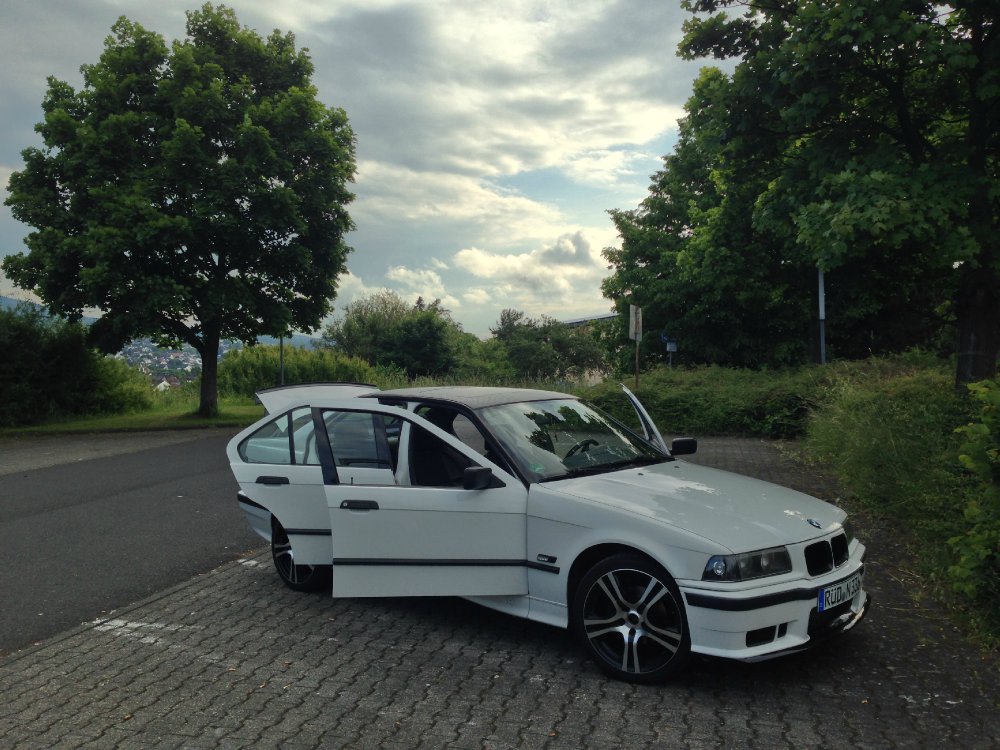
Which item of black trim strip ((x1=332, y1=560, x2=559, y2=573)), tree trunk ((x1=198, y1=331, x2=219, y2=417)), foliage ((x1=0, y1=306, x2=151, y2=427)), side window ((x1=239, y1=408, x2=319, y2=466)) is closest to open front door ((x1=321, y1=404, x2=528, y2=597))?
black trim strip ((x1=332, y1=560, x2=559, y2=573))

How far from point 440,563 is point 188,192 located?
20.8 m

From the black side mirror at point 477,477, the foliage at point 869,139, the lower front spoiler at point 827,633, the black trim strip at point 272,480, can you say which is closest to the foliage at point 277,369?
the foliage at point 869,139

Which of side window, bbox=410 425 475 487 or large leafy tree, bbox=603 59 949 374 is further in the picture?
large leafy tree, bbox=603 59 949 374

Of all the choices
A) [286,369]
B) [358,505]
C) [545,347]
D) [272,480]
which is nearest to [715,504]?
[358,505]

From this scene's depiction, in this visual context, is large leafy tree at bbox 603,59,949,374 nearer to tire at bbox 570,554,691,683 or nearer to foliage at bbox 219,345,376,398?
tire at bbox 570,554,691,683

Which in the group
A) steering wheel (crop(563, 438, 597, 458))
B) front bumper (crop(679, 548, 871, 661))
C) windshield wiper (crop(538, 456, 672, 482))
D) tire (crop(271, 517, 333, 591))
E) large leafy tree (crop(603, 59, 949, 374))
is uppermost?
large leafy tree (crop(603, 59, 949, 374))

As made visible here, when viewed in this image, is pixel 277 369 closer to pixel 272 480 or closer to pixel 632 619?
pixel 272 480

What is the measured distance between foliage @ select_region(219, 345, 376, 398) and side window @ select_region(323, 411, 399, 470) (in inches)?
1103

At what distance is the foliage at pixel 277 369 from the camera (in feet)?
113

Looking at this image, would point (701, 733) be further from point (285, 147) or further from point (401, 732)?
point (285, 147)

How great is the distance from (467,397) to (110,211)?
2016 centimetres

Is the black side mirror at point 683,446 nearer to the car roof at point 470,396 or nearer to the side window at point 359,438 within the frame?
the car roof at point 470,396

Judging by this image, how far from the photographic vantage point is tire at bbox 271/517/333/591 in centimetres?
603

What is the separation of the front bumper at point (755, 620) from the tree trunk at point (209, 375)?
23.2 meters
